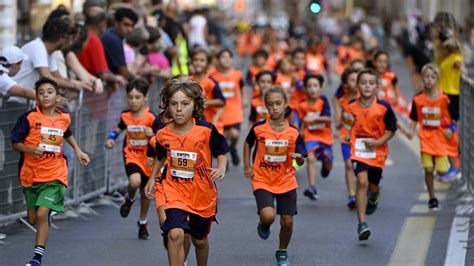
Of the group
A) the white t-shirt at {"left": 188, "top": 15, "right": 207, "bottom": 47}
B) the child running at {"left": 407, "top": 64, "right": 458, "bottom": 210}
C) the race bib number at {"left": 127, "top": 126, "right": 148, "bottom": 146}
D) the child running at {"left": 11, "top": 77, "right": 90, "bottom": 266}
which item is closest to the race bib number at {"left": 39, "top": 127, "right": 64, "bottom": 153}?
the child running at {"left": 11, "top": 77, "right": 90, "bottom": 266}

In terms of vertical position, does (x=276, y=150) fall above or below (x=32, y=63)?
below

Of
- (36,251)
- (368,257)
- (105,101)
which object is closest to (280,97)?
(368,257)

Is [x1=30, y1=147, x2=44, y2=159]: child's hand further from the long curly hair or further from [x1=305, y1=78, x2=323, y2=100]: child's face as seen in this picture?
[x1=305, y1=78, x2=323, y2=100]: child's face

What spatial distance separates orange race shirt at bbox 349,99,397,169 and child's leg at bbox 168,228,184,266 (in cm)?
356

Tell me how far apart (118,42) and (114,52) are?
126 millimetres

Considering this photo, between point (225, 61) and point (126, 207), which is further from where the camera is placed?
point (225, 61)

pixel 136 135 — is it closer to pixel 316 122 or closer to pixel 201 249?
pixel 201 249

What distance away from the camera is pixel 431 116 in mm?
13070

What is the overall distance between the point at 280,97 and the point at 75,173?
2.97 m

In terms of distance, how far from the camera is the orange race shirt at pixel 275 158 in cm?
991

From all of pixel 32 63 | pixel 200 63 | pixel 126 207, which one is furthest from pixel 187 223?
pixel 200 63

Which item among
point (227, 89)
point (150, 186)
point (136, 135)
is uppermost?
point (227, 89)

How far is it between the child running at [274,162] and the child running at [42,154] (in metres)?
1.39

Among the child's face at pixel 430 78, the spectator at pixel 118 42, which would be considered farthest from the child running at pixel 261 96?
the child's face at pixel 430 78
